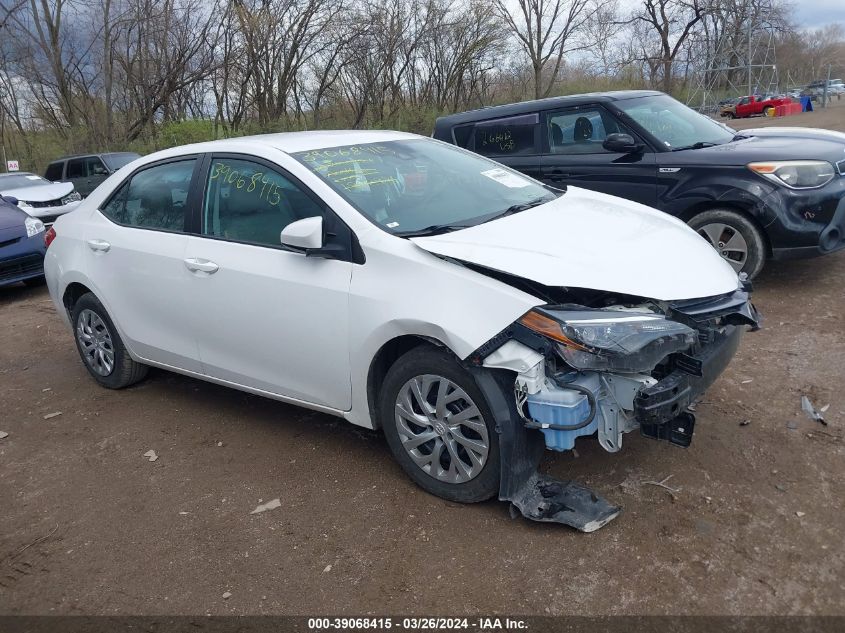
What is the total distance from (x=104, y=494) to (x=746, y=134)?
21.5ft

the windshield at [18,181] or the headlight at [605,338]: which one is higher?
the windshield at [18,181]

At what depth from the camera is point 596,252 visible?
316 cm

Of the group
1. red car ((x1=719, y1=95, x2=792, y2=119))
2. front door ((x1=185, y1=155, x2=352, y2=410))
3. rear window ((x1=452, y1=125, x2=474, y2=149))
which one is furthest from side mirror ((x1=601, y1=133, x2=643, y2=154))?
red car ((x1=719, y1=95, x2=792, y2=119))

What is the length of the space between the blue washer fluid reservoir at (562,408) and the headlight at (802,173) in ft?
12.5

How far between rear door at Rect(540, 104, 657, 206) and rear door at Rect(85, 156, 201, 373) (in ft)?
12.6

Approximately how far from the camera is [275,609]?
2.70m

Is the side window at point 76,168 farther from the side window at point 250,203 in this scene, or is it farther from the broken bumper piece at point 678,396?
the broken bumper piece at point 678,396

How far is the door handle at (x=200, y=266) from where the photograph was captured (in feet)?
12.8

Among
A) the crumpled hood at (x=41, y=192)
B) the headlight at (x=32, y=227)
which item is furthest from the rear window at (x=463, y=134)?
the crumpled hood at (x=41, y=192)

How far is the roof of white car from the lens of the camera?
3.96 m

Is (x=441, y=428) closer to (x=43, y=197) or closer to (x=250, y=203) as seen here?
(x=250, y=203)

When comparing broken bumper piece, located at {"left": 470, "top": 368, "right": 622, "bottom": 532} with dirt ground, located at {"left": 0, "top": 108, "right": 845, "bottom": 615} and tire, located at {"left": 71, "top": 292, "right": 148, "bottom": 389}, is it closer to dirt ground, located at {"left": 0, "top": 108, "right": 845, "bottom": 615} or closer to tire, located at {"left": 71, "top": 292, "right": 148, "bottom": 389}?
dirt ground, located at {"left": 0, "top": 108, "right": 845, "bottom": 615}

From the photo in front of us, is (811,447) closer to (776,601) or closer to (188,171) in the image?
(776,601)

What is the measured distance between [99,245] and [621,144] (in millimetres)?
4427
